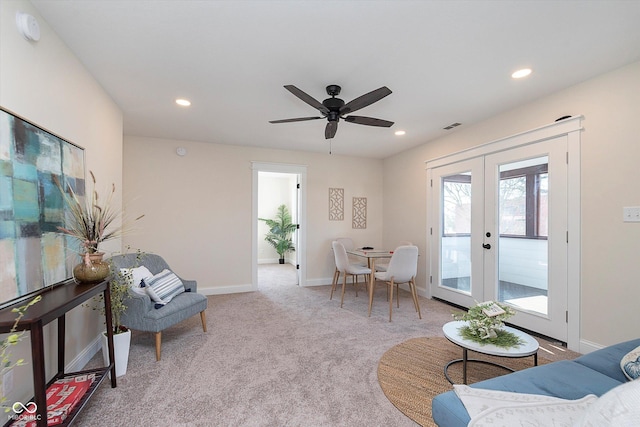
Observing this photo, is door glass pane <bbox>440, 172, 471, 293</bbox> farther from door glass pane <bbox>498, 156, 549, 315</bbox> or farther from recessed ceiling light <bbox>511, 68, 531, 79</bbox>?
recessed ceiling light <bbox>511, 68, 531, 79</bbox>

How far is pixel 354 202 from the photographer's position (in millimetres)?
5512

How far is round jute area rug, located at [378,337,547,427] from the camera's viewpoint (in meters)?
1.89

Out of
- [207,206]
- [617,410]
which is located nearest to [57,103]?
[207,206]

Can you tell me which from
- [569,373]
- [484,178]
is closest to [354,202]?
[484,178]

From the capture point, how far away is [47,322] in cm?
132

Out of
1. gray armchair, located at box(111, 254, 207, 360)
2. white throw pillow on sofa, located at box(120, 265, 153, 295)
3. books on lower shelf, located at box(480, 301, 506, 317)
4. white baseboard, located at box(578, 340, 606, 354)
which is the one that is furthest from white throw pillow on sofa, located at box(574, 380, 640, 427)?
white throw pillow on sofa, located at box(120, 265, 153, 295)

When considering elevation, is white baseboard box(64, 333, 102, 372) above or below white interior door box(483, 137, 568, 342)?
below

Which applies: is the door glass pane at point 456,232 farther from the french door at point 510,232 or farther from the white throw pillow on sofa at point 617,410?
the white throw pillow on sofa at point 617,410

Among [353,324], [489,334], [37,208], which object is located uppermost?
[37,208]

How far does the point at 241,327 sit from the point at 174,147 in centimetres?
294

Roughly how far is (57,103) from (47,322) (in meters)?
1.52

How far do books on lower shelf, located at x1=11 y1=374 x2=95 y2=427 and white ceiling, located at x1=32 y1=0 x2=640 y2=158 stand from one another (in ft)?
7.50

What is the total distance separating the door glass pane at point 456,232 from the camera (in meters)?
3.82

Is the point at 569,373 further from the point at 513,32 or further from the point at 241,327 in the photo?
the point at 241,327
